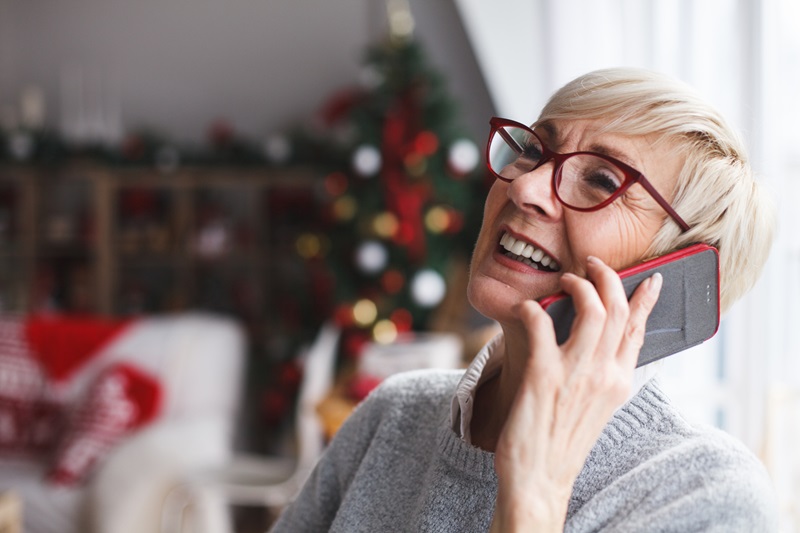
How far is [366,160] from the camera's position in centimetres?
292

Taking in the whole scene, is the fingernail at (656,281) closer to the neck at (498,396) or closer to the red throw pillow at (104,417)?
the neck at (498,396)

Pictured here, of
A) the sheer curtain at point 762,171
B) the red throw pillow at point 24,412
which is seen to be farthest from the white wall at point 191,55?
the sheer curtain at point 762,171

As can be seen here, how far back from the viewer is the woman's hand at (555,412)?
0.64 m

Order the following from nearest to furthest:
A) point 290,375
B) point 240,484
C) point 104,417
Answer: point 240,484
point 104,417
point 290,375

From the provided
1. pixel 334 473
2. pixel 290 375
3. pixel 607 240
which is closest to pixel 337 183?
pixel 290 375

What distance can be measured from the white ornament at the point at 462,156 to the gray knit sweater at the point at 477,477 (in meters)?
1.92

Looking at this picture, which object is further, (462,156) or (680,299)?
(462,156)

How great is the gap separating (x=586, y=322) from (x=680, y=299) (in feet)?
0.51

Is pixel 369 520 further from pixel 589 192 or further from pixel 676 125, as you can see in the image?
pixel 676 125

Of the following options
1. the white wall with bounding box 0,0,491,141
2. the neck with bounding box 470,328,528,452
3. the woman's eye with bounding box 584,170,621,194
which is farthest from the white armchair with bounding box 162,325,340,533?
the white wall with bounding box 0,0,491,141

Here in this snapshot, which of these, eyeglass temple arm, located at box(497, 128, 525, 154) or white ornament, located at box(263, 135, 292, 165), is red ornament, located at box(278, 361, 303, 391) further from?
eyeglass temple arm, located at box(497, 128, 525, 154)

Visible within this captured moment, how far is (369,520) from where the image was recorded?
2.97 ft

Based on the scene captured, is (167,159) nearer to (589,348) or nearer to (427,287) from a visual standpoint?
(427,287)

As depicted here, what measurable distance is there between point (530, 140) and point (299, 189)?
3333 mm
